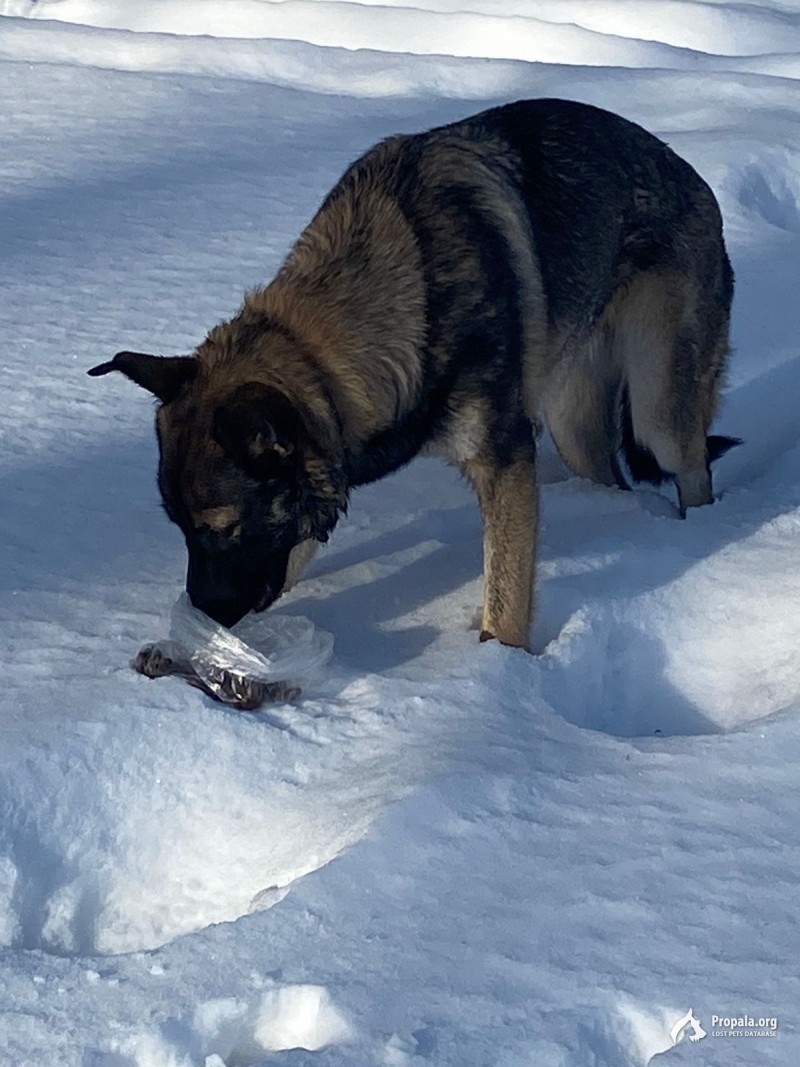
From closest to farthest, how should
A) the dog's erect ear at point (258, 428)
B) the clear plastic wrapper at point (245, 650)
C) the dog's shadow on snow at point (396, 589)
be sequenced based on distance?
1. the dog's erect ear at point (258, 428)
2. the clear plastic wrapper at point (245, 650)
3. the dog's shadow on snow at point (396, 589)

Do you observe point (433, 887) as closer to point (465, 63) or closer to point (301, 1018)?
point (301, 1018)

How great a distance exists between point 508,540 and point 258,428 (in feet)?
3.11

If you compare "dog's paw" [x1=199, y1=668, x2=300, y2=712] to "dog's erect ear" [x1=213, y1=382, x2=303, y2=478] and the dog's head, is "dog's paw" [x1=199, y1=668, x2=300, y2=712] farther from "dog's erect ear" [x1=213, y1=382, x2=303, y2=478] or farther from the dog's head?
"dog's erect ear" [x1=213, y1=382, x2=303, y2=478]

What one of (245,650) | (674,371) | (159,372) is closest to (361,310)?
(159,372)

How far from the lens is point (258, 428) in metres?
3.05

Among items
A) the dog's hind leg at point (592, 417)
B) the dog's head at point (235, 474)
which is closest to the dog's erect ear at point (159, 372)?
the dog's head at point (235, 474)

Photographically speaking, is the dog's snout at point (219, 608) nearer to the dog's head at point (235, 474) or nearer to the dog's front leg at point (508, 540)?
the dog's head at point (235, 474)

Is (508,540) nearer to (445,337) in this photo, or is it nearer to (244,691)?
(445,337)

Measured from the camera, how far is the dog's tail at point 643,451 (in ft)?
15.4

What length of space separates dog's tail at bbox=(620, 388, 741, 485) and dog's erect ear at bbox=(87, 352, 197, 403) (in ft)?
6.17

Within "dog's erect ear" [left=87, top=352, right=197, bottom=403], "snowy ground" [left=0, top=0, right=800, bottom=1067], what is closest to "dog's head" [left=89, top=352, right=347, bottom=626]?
"dog's erect ear" [left=87, top=352, right=197, bottom=403]

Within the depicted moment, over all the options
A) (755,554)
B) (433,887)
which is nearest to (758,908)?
(433,887)

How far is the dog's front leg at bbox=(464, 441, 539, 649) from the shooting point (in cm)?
368

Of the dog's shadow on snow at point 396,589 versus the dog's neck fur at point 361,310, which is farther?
the dog's shadow on snow at point 396,589
